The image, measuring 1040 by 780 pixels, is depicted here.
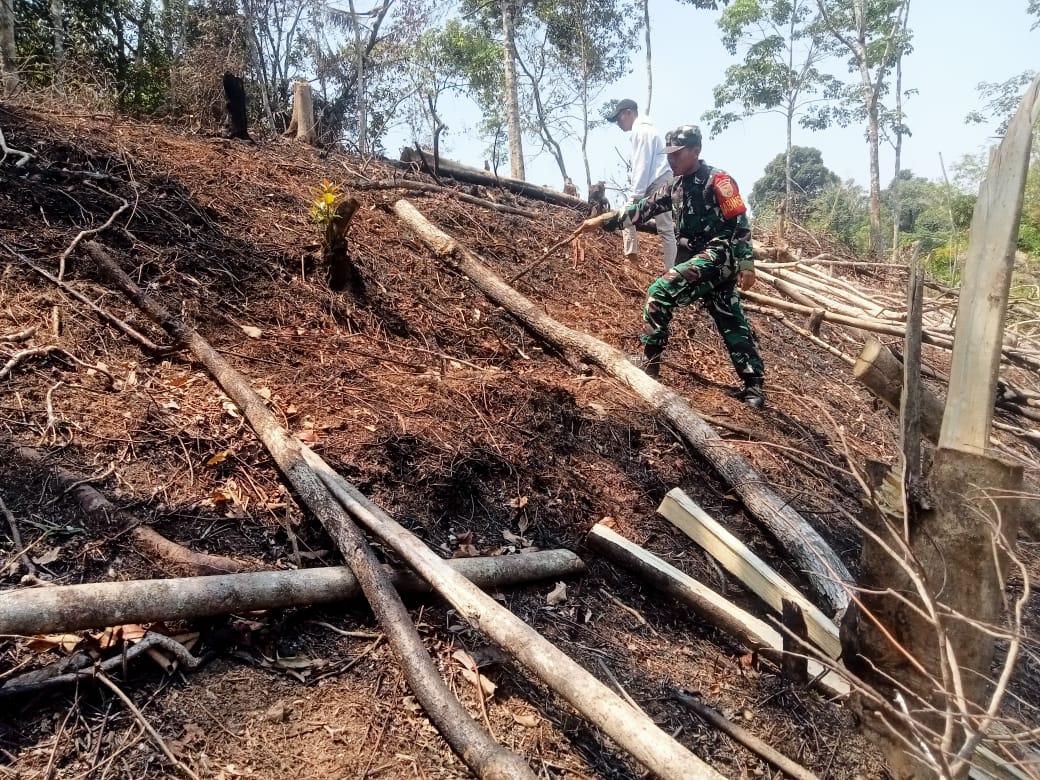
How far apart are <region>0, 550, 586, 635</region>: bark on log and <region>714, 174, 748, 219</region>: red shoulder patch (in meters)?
3.58

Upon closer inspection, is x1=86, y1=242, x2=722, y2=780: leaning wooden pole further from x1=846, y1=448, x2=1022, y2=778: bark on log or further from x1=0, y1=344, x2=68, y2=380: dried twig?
x1=846, y1=448, x2=1022, y2=778: bark on log

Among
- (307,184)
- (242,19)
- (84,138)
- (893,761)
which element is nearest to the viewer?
(893,761)

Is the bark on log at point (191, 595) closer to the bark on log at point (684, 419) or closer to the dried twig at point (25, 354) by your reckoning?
the bark on log at point (684, 419)

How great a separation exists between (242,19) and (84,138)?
1343 centimetres

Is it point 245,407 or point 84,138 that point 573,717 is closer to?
point 245,407

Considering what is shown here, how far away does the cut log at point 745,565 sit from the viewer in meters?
2.94

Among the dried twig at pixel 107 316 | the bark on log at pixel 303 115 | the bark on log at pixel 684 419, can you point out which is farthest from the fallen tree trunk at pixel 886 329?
the bark on log at pixel 303 115

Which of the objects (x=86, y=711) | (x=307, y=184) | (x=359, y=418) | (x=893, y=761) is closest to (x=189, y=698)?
(x=86, y=711)

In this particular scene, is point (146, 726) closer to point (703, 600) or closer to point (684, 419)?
point (703, 600)

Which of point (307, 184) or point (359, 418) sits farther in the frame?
point (307, 184)

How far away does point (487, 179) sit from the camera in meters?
Result: 9.70

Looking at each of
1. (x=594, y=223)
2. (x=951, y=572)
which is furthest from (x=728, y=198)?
(x=951, y=572)

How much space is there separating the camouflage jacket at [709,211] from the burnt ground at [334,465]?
3.97 feet

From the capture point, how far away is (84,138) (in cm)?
567
